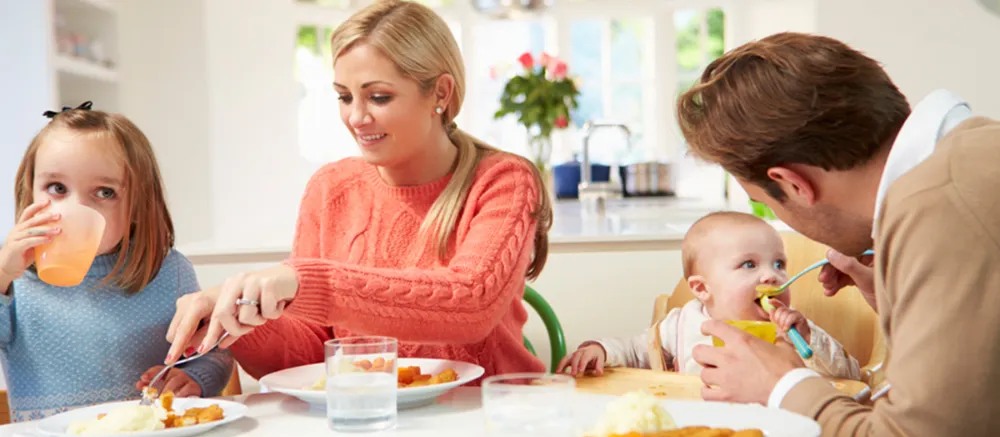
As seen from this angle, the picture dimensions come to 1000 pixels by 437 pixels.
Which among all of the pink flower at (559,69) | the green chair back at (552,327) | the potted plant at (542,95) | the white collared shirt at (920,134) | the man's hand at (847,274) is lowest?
the green chair back at (552,327)

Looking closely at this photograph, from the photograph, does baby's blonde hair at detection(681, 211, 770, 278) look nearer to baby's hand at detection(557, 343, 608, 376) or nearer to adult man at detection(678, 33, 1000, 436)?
baby's hand at detection(557, 343, 608, 376)

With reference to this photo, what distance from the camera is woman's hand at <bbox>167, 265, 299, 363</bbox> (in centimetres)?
113

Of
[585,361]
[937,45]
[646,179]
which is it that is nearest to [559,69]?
[646,179]

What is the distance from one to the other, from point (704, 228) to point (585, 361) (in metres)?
0.67

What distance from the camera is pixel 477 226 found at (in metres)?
1.51

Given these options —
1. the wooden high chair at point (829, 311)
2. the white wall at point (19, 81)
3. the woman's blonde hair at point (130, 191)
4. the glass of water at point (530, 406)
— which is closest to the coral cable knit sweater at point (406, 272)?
the woman's blonde hair at point (130, 191)

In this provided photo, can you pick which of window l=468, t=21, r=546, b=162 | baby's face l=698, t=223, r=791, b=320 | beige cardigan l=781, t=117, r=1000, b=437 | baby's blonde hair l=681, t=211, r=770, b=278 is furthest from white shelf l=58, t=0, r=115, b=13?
beige cardigan l=781, t=117, r=1000, b=437

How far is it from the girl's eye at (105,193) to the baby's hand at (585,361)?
0.79 meters

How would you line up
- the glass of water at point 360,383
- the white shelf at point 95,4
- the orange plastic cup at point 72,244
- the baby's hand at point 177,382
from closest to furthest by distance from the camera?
the glass of water at point 360,383
the orange plastic cup at point 72,244
the baby's hand at point 177,382
the white shelf at point 95,4

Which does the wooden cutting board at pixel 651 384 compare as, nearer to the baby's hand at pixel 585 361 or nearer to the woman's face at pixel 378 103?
the baby's hand at pixel 585 361

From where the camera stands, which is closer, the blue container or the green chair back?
the green chair back

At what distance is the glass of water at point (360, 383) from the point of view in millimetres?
1078

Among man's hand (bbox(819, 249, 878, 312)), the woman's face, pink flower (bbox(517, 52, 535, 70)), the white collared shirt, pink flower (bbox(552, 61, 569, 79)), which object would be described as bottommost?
man's hand (bbox(819, 249, 878, 312))

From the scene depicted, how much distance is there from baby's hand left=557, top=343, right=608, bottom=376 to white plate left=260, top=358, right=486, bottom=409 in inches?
10.8
